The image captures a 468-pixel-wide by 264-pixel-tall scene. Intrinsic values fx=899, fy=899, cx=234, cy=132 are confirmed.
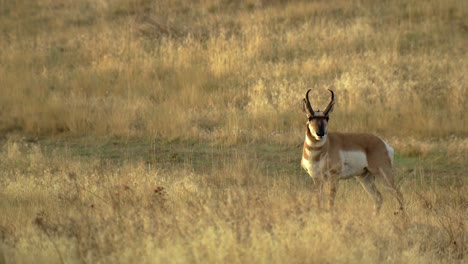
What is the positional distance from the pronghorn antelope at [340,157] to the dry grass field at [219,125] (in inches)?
12.9

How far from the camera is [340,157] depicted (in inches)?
409

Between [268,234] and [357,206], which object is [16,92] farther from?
[268,234]

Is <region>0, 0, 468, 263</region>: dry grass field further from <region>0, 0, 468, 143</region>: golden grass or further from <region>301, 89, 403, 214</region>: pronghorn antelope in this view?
<region>301, 89, 403, 214</region>: pronghorn antelope

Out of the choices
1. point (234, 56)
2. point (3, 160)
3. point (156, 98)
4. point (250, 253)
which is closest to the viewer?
point (250, 253)

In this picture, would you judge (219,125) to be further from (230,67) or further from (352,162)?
(352,162)

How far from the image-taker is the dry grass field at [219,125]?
736 centimetres

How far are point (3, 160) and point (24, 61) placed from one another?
772 cm

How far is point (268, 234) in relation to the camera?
691cm

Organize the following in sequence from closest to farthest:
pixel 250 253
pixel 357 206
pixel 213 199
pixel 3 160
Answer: pixel 250 253 < pixel 213 199 < pixel 357 206 < pixel 3 160

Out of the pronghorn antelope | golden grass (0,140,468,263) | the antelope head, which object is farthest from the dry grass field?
the antelope head

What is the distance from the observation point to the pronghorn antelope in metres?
10.0

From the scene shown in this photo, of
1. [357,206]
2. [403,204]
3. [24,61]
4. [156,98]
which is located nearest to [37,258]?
[357,206]

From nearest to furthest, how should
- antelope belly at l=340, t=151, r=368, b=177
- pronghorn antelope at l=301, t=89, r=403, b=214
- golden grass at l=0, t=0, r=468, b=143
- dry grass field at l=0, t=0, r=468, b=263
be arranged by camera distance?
1. dry grass field at l=0, t=0, r=468, b=263
2. pronghorn antelope at l=301, t=89, r=403, b=214
3. antelope belly at l=340, t=151, r=368, b=177
4. golden grass at l=0, t=0, r=468, b=143

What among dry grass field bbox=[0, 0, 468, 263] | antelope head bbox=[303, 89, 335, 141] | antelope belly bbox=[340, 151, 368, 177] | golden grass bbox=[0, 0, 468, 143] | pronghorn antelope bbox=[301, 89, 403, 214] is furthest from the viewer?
golden grass bbox=[0, 0, 468, 143]
